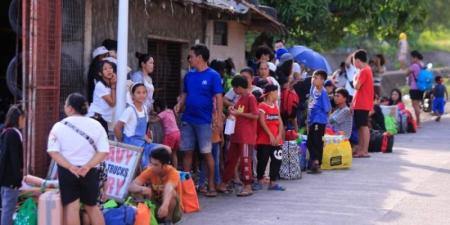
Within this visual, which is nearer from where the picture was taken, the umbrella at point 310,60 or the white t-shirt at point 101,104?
the white t-shirt at point 101,104

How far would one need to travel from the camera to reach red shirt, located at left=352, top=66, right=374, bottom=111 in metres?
13.2

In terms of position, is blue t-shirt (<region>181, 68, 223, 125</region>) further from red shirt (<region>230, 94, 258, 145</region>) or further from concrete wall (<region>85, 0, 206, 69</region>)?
concrete wall (<region>85, 0, 206, 69</region>)

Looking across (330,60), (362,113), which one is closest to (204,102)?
(362,113)

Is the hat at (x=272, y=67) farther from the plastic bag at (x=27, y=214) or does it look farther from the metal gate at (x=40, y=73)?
the plastic bag at (x=27, y=214)

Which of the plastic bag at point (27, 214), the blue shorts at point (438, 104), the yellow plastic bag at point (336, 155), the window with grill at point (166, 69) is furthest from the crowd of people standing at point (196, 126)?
the blue shorts at point (438, 104)

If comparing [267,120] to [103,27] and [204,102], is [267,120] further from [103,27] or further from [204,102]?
[103,27]

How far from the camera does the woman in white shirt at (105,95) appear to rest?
8680 millimetres

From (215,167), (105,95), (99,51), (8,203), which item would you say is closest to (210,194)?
(215,167)

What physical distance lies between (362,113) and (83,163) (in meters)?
7.47

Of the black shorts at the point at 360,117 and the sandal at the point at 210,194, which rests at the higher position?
the black shorts at the point at 360,117

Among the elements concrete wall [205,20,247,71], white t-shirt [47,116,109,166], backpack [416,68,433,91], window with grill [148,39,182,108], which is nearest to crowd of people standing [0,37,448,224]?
white t-shirt [47,116,109,166]

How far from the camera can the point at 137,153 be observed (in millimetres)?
8117

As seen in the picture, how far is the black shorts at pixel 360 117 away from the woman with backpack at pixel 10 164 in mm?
7347

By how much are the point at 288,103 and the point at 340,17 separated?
27.6ft
